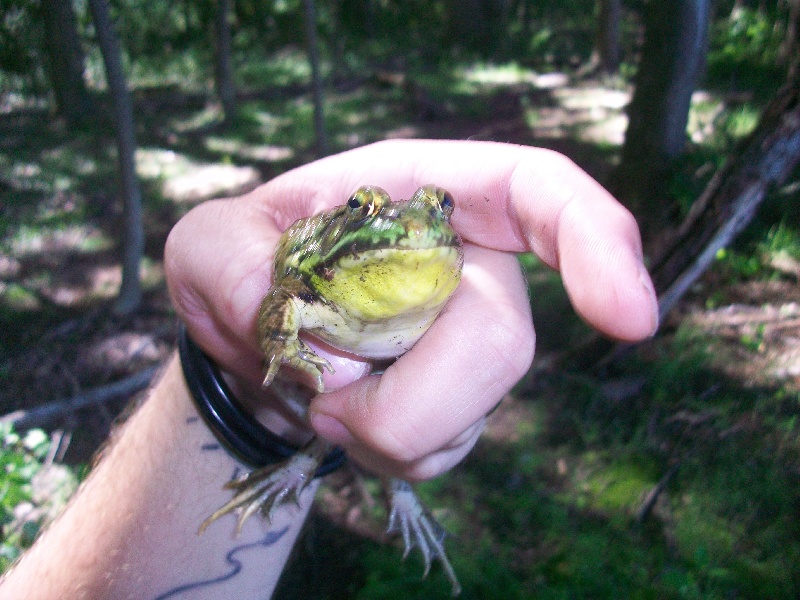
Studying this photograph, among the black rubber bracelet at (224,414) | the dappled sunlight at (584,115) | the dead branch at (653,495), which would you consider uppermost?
the black rubber bracelet at (224,414)

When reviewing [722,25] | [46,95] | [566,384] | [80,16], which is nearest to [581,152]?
[566,384]

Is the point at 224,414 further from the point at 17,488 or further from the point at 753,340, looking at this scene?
the point at 753,340

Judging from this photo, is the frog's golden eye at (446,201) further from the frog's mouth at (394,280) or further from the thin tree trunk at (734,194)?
the thin tree trunk at (734,194)

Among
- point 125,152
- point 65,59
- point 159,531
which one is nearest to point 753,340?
point 159,531

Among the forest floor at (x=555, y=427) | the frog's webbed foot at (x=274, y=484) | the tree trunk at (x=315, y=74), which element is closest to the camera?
the frog's webbed foot at (x=274, y=484)

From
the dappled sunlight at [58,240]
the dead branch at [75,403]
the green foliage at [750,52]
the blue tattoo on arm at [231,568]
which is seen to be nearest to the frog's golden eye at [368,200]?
→ the blue tattoo on arm at [231,568]

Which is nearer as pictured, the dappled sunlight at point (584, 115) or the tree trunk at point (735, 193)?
the tree trunk at point (735, 193)
